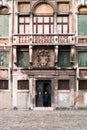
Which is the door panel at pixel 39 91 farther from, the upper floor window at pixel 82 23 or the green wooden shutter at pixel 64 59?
the upper floor window at pixel 82 23

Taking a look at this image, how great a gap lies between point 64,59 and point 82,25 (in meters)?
3.20

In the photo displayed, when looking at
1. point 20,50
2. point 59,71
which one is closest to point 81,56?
point 59,71

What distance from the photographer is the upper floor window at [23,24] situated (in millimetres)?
41094

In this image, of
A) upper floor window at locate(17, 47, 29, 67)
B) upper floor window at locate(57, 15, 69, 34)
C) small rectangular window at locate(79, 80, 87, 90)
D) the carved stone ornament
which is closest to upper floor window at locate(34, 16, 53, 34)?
upper floor window at locate(57, 15, 69, 34)

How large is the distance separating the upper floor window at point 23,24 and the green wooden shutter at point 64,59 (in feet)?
11.3

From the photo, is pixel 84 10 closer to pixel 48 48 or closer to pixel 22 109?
pixel 48 48

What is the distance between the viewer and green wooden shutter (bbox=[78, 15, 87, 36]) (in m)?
40.7

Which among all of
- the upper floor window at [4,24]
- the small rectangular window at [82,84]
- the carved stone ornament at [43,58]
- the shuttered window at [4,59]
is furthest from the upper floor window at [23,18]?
the small rectangular window at [82,84]

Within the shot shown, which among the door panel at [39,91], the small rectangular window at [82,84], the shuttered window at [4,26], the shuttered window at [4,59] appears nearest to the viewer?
the small rectangular window at [82,84]

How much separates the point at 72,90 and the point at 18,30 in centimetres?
674

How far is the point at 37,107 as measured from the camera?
133 feet

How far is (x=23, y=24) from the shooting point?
41.2 m

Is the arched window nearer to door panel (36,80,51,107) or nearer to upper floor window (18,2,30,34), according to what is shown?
upper floor window (18,2,30,34)

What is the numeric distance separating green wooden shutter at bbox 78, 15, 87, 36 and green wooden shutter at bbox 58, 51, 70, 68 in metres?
2.00
